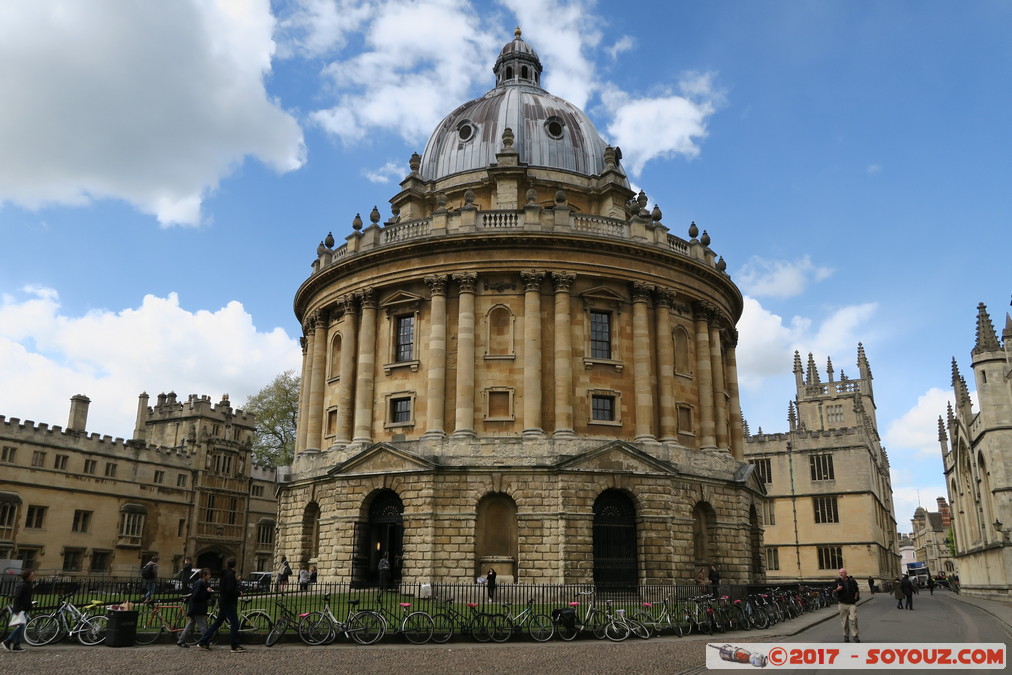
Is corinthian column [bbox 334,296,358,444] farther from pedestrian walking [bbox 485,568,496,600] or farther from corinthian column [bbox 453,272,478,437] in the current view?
pedestrian walking [bbox 485,568,496,600]

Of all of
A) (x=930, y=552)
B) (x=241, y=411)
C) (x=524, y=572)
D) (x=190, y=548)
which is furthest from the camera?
(x=930, y=552)

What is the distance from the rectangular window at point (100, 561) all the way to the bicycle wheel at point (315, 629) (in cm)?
4273

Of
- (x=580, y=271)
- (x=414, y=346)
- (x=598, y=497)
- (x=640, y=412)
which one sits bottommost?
(x=598, y=497)

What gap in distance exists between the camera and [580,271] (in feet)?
117

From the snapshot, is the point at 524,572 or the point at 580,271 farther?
the point at 580,271

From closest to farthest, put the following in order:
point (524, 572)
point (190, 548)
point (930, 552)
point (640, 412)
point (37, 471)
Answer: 1. point (524, 572)
2. point (640, 412)
3. point (37, 471)
4. point (190, 548)
5. point (930, 552)

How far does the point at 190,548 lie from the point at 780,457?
4736 centimetres

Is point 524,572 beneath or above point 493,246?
beneath

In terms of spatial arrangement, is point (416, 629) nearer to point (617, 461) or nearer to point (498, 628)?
point (498, 628)

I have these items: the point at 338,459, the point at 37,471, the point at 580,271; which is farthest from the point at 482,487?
the point at 37,471

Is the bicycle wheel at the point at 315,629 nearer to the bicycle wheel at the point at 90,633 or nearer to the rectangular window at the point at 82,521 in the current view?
the bicycle wheel at the point at 90,633

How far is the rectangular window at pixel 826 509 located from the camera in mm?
65750

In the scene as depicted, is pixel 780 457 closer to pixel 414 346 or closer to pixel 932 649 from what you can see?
pixel 414 346

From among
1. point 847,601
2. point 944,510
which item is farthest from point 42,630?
point 944,510
